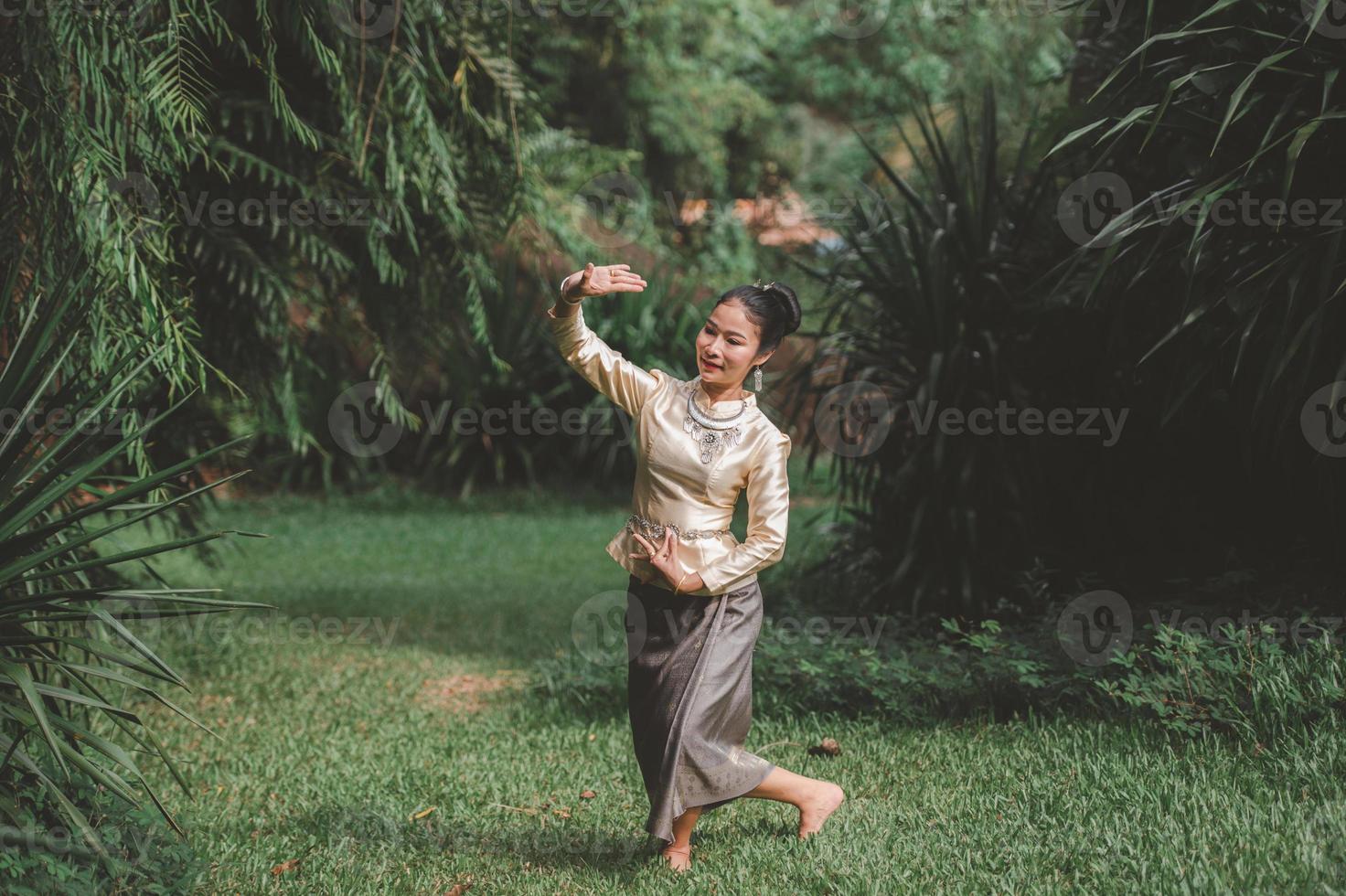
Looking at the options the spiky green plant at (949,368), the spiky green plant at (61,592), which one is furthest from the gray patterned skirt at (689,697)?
the spiky green plant at (949,368)

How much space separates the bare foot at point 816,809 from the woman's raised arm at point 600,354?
120cm

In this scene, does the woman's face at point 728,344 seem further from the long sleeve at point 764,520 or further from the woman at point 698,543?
the long sleeve at point 764,520

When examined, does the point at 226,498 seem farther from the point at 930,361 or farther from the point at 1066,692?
the point at 1066,692

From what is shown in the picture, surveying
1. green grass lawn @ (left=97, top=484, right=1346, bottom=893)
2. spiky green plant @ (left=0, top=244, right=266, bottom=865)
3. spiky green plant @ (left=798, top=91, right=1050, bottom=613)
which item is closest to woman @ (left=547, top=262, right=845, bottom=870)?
green grass lawn @ (left=97, top=484, right=1346, bottom=893)

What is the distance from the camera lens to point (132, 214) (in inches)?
168

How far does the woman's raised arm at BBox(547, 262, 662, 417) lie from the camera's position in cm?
323

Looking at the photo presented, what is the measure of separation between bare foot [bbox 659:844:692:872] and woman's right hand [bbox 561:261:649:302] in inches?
60.9

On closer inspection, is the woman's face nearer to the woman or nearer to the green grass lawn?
the woman

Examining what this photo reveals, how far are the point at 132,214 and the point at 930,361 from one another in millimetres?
3370

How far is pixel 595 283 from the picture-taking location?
124 inches

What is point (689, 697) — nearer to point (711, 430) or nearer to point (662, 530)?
point (662, 530)

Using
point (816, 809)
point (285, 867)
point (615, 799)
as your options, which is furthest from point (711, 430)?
point (285, 867)

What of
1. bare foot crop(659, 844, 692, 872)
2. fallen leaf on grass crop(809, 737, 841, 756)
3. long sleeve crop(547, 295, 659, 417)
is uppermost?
long sleeve crop(547, 295, 659, 417)

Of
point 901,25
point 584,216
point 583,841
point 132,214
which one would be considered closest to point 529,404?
point 584,216
